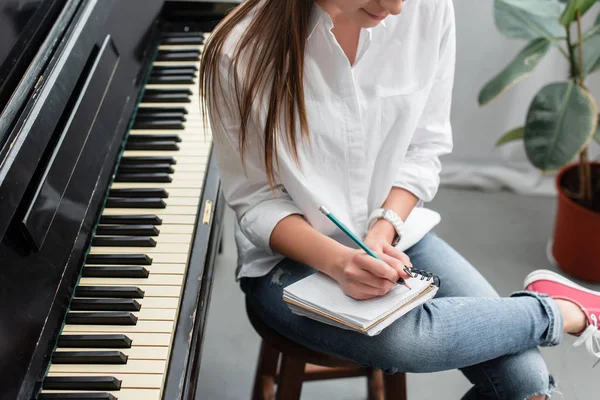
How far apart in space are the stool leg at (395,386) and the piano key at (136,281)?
0.53m

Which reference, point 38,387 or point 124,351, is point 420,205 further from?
point 38,387

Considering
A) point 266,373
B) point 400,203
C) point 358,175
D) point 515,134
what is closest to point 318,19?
point 358,175

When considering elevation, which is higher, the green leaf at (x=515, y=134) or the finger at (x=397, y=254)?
the green leaf at (x=515, y=134)

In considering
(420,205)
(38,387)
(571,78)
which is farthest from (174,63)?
(571,78)

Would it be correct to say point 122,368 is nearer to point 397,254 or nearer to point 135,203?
point 135,203

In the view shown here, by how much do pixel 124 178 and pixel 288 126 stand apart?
1.17 feet

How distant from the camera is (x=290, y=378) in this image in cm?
146

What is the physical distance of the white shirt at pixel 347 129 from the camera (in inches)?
52.1

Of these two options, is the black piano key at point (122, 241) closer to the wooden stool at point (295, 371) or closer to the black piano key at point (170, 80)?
the wooden stool at point (295, 371)

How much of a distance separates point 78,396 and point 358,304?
47cm

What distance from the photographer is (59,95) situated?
1.22m

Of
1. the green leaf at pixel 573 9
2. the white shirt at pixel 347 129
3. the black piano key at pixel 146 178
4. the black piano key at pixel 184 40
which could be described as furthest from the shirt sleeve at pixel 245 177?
the green leaf at pixel 573 9

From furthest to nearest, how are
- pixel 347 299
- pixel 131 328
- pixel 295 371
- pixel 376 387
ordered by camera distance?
1. pixel 376 387
2. pixel 295 371
3. pixel 347 299
4. pixel 131 328

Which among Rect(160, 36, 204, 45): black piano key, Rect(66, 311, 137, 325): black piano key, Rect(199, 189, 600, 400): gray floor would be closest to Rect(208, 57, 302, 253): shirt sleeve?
Rect(66, 311, 137, 325): black piano key
